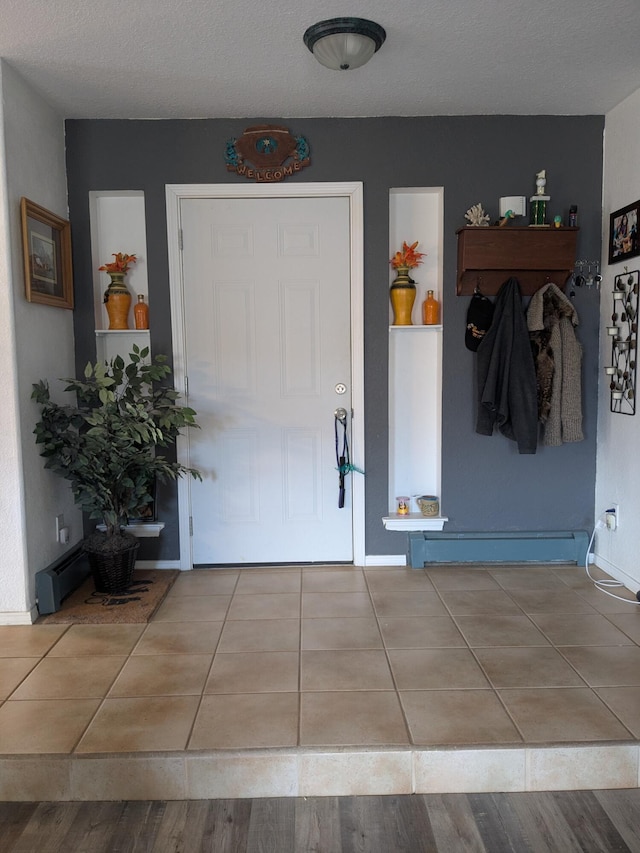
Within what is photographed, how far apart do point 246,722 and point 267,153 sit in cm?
264

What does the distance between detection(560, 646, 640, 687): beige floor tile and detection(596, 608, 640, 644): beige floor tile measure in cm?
12

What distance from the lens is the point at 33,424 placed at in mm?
2861

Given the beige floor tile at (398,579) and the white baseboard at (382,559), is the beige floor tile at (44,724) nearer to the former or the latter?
the beige floor tile at (398,579)

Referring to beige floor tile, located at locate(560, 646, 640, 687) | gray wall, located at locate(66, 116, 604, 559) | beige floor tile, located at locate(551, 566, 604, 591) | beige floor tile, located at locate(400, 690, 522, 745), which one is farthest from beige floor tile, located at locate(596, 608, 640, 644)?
gray wall, located at locate(66, 116, 604, 559)

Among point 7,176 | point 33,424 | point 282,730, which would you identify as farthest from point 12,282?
point 282,730

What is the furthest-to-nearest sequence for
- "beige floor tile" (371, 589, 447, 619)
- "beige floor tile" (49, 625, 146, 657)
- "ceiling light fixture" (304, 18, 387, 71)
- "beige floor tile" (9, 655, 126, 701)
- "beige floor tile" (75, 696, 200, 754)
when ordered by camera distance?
"beige floor tile" (371, 589, 447, 619) → "beige floor tile" (49, 625, 146, 657) → "ceiling light fixture" (304, 18, 387, 71) → "beige floor tile" (9, 655, 126, 701) → "beige floor tile" (75, 696, 200, 754)

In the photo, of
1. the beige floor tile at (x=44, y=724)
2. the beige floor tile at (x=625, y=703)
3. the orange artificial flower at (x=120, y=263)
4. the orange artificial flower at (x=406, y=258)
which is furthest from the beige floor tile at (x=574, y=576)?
the orange artificial flower at (x=120, y=263)

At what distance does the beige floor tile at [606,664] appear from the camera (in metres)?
2.26

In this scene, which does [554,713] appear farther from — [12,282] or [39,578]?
[12,282]

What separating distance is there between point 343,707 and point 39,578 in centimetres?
153

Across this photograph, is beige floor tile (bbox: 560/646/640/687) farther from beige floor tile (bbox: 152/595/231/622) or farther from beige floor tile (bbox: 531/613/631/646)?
beige floor tile (bbox: 152/595/231/622)

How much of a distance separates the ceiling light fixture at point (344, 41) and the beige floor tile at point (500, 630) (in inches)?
91.8

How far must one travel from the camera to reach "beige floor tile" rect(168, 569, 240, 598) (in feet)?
10.5

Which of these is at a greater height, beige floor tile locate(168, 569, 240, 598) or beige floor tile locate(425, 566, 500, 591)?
beige floor tile locate(425, 566, 500, 591)
